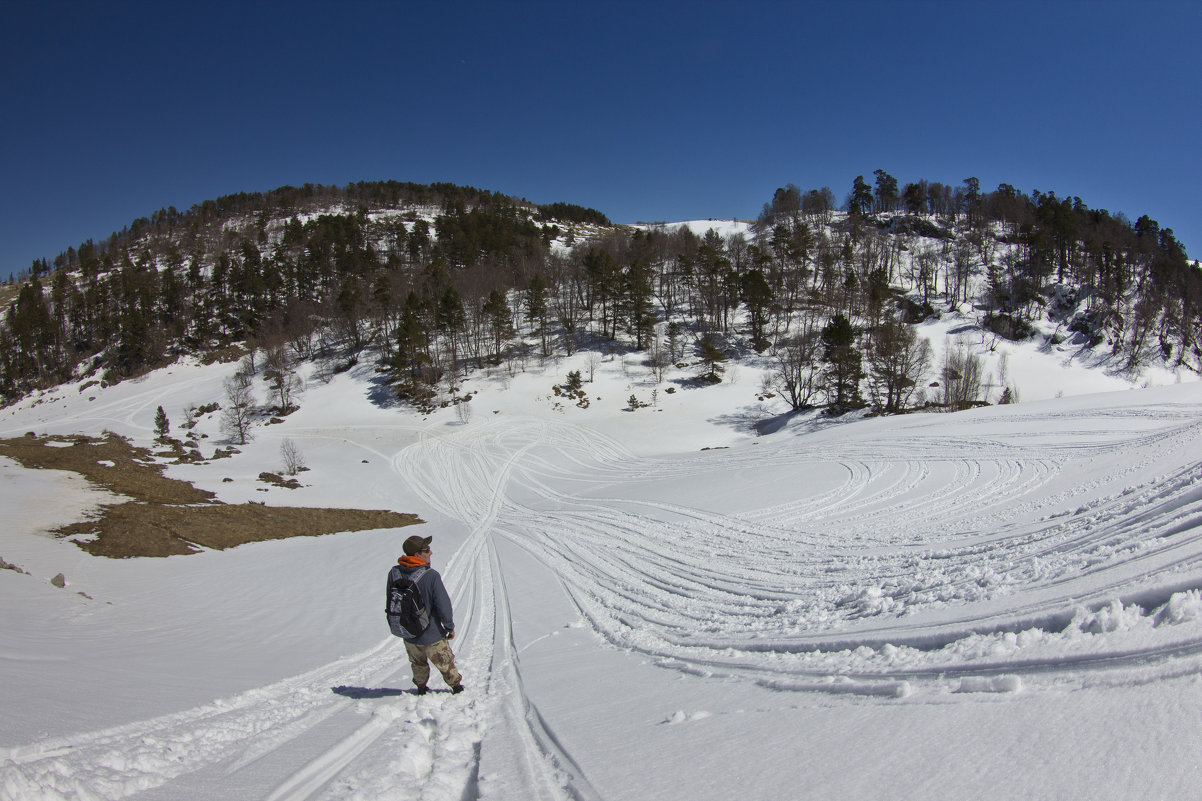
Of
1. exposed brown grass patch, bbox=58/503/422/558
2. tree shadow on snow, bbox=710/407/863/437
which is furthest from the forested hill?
exposed brown grass patch, bbox=58/503/422/558

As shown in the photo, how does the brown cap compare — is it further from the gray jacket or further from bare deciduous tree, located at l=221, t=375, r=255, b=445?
bare deciduous tree, located at l=221, t=375, r=255, b=445

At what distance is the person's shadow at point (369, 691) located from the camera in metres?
5.05

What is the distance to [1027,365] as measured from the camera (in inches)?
1994

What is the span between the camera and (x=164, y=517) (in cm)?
1556

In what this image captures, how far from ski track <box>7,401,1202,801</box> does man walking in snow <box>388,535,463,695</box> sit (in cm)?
23

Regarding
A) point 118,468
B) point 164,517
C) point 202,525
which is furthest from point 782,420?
point 118,468

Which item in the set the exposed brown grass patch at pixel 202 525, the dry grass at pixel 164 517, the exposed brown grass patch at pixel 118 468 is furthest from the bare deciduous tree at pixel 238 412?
the exposed brown grass patch at pixel 202 525

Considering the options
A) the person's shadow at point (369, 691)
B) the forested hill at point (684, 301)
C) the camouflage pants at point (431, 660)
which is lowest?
the person's shadow at point (369, 691)

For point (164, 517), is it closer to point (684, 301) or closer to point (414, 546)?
point (414, 546)

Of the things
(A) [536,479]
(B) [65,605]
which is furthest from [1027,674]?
(A) [536,479]

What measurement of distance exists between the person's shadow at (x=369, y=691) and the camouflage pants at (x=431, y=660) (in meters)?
0.32

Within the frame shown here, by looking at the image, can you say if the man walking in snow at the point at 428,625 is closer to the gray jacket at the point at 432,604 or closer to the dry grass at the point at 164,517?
the gray jacket at the point at 432,604

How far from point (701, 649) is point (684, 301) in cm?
6869

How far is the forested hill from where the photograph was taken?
51.8 m
